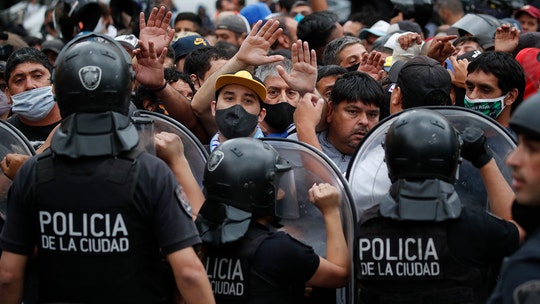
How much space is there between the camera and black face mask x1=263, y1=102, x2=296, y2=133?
6.71 metres

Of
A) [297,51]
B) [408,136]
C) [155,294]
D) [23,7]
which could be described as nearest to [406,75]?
[297,51]

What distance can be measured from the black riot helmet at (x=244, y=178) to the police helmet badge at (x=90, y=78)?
695 mm

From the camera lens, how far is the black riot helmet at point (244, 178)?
175 inches

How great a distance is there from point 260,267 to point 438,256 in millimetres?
829

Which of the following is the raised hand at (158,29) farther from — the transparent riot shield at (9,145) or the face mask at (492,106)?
the face mask at (492,106)

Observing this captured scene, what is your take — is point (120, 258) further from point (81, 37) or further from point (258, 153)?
point (81, 37)

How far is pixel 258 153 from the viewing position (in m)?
4.53

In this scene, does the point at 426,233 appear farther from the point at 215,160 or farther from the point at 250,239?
the point at 215,160

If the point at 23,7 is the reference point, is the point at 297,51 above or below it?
above

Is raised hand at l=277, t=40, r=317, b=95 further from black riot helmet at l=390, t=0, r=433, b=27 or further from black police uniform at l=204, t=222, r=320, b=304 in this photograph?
black riot helmet at l=390, t=0, r=433, b=27

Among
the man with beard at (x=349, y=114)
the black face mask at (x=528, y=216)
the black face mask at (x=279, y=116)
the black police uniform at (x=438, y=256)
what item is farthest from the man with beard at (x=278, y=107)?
the black face mask at (x=528, y=216)

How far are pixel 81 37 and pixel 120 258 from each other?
1.23 meters

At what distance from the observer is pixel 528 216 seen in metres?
3.40

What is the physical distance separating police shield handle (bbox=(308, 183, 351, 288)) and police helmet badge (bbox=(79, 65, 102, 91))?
50.5 inches
